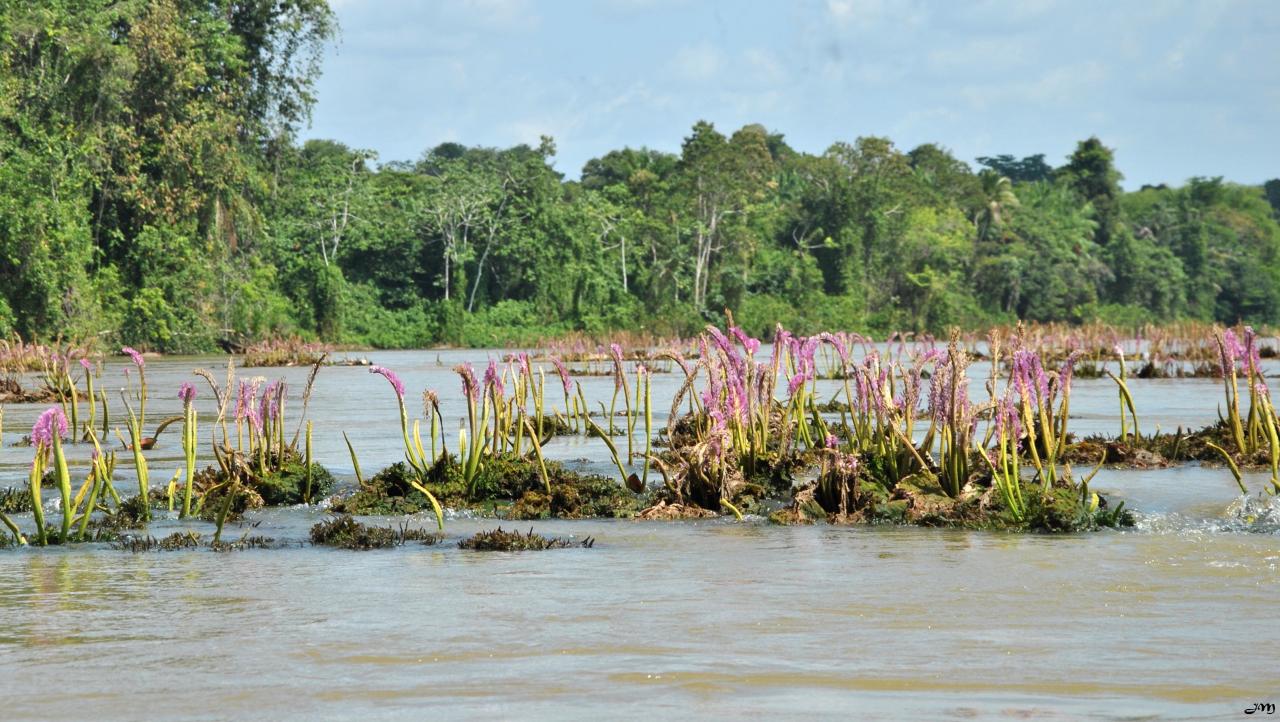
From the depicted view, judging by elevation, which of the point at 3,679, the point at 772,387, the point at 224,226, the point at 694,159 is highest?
the point at 694,159

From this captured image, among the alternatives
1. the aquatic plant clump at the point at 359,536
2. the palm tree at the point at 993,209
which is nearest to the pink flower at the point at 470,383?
the aquatic plant clump at the point at 359,536

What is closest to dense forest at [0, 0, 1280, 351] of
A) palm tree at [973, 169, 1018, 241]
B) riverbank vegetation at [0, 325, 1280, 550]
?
palm tree at [973, 169, 1018, 241]

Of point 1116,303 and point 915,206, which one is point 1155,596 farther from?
point 1116,303

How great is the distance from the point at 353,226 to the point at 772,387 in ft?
199

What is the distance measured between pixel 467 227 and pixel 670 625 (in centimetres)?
6347

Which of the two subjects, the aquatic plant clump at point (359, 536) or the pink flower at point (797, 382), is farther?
the pink flower at point (797, 382)

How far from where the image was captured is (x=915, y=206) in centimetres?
8869

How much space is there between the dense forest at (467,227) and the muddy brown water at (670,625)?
32.5 m

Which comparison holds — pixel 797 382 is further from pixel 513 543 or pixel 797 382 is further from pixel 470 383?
pixel 513 543

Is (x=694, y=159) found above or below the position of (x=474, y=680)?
above

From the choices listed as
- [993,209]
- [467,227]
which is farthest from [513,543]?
[993,209]

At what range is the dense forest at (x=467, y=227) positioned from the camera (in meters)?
45.0

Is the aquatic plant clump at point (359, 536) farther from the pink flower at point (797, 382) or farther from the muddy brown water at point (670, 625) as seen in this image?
the pink flower at point (797, 382)

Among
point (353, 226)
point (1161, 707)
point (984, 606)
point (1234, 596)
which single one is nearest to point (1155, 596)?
point (1234, 596)
